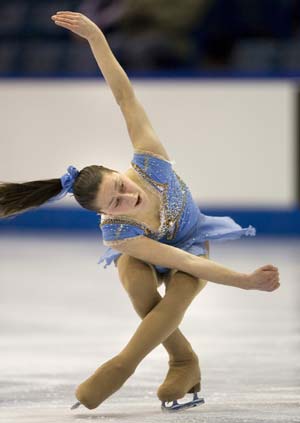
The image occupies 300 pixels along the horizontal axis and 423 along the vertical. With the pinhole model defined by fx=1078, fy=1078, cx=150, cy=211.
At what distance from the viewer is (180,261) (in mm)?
2648

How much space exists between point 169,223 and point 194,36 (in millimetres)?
6095

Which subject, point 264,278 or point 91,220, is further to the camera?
point 91,220

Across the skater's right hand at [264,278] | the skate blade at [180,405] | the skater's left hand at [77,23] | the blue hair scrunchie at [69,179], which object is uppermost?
the skater's left hand at [77,23]

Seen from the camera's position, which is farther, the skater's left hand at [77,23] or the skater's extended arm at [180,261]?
the skater's left hand at [77,23]

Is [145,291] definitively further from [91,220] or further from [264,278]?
[91,220]

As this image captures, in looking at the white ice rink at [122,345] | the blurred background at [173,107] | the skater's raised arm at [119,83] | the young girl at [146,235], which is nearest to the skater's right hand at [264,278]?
the young girl at [146,235]

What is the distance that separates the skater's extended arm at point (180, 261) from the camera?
260 cm

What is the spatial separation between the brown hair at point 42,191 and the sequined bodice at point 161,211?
94 mm

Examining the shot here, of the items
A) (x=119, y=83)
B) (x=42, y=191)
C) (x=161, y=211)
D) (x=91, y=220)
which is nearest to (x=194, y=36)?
A: (x=91, y=220)

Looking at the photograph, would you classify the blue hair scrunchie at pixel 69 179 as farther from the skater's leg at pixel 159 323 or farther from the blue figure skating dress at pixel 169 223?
the skater's leg at pixel 159 323

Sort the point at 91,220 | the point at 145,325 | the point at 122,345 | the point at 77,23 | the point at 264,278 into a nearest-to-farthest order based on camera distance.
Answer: the point at 264,278 < the point at 145,325 < the point at 77,23 < the point at 122,345 < the point at 91,220

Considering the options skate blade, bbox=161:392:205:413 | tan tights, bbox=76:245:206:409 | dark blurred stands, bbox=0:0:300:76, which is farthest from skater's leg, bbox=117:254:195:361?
dark blurred stands, bbox=0:0:300:76

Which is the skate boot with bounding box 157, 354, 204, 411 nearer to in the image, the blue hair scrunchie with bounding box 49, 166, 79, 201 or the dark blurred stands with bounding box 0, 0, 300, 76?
the blue hair scrunchie with bounding box 49, 166, 79, 201

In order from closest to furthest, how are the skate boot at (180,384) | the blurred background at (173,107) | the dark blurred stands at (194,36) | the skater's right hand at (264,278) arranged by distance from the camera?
1. the skater's right hand at (264,278)
2. the skate boot at (180,384)
3. the blurred background at (173,107)
4. the dark blurred stands at (194,36)
